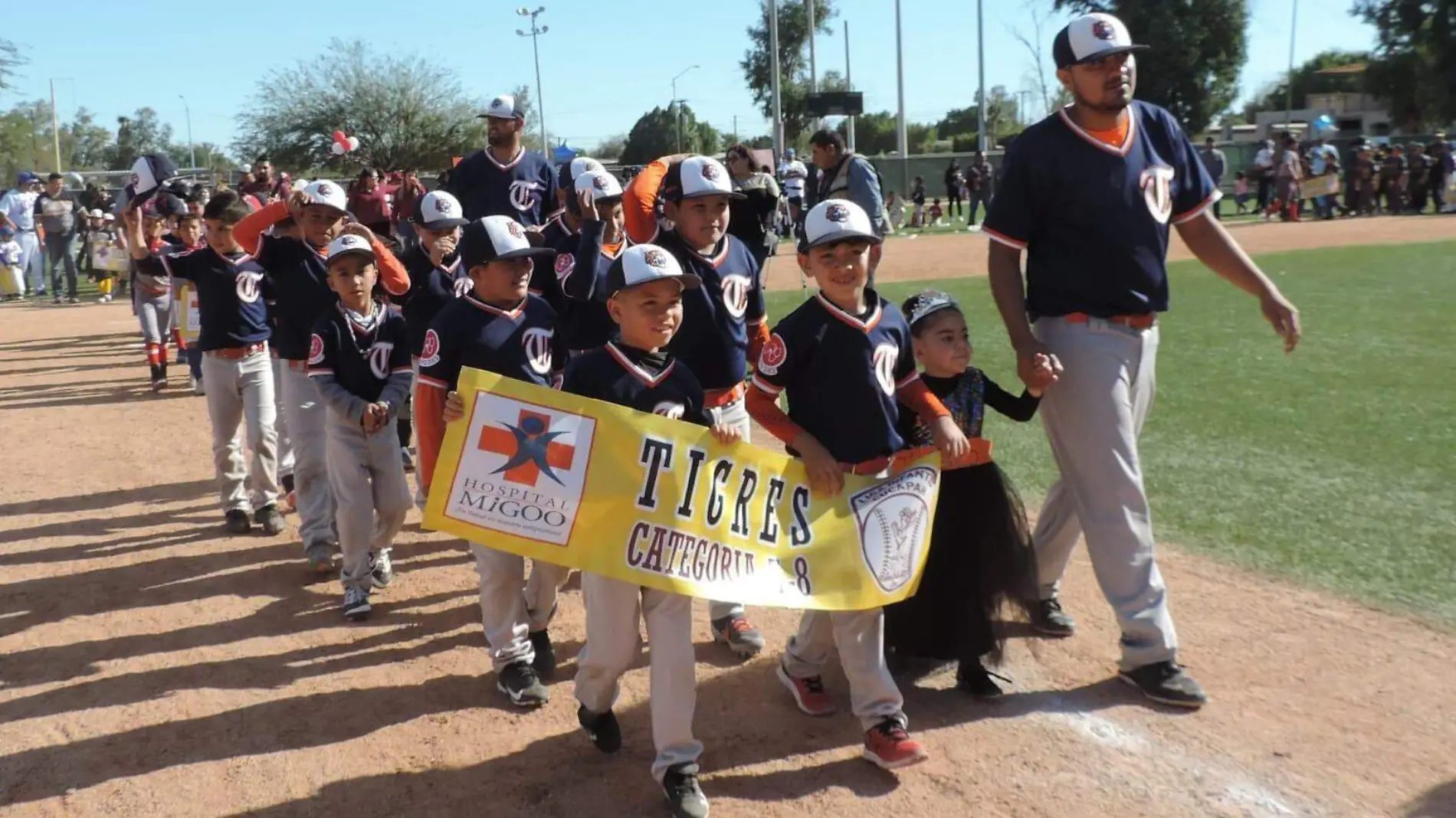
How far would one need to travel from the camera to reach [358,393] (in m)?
5.68

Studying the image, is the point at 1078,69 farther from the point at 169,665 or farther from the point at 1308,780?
the point at 169,665

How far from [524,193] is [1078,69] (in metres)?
4.18

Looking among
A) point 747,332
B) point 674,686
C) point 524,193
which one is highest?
point 524,193

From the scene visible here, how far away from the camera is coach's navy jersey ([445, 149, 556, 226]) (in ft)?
24.7

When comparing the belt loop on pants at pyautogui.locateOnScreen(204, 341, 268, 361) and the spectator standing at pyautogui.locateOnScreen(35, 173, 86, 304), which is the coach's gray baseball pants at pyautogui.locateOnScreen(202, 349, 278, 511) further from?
the spectator standing at pyautogui.locateOnScreen(35, 173, 86, 304)

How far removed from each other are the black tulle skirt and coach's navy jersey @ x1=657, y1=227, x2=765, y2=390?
1.13 meters

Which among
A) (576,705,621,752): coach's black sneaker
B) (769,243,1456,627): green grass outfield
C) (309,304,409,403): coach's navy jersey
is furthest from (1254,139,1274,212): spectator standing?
(576,705,621,752): coach's black sneaker

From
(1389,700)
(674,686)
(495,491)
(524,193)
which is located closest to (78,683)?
(495,491)

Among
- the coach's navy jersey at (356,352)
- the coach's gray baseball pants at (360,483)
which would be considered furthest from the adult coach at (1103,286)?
the coach's gray baseball pants at (360,483)

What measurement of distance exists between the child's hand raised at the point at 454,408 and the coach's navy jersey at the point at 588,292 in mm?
1170

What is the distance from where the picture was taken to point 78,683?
5043 mm

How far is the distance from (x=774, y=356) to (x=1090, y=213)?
133 cm

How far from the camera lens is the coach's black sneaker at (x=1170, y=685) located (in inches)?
165

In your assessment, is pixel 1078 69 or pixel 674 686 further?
pixel 1078 69
